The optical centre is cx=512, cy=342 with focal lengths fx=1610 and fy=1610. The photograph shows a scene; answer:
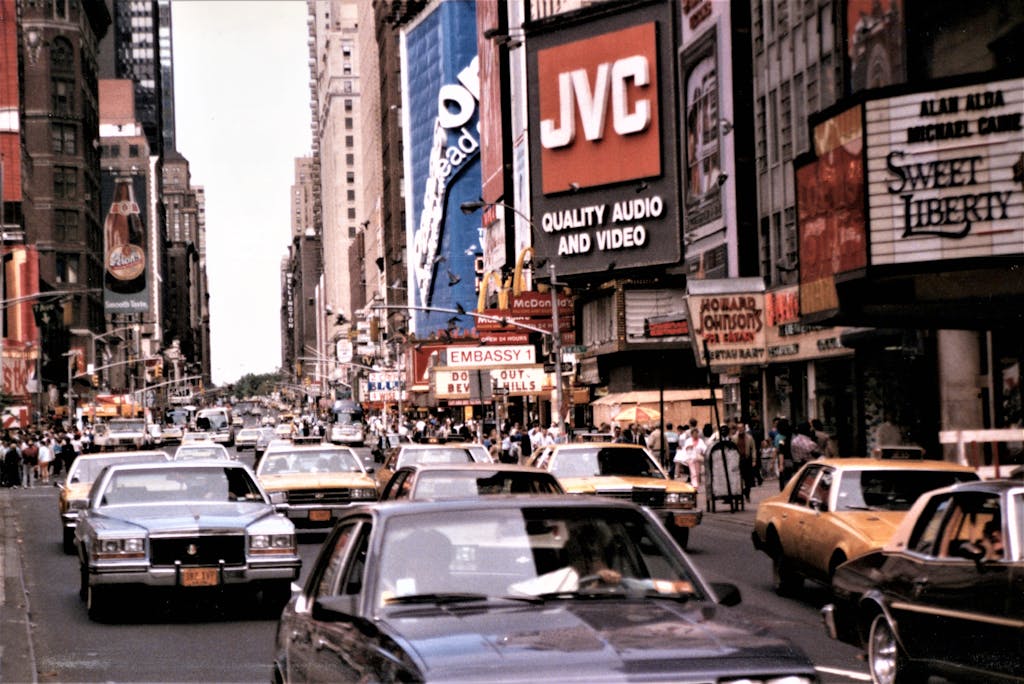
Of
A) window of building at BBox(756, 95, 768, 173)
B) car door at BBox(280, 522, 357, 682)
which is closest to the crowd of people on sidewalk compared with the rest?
window of building at BBox(756, 95, 768, 173)

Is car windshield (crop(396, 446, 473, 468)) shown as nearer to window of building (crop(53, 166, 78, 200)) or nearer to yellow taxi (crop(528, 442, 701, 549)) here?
yellow taxi (crop(528, 442, 701, 549))

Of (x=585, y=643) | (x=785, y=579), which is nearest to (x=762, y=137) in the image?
(x=785, y=579)

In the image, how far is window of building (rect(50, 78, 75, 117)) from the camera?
5728 inches

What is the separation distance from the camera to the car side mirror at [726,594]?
711cm

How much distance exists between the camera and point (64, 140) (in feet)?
485

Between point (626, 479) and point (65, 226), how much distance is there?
5138 inches

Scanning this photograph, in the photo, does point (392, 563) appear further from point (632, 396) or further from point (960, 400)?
point (632, 396)

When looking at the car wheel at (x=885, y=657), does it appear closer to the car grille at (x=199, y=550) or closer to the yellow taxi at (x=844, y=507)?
the yellow taxi at (x=844, y=507)

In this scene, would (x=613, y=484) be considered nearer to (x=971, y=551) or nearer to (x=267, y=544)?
(x=267, y=544)

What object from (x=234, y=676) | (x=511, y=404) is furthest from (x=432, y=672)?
(x=511, y=404)

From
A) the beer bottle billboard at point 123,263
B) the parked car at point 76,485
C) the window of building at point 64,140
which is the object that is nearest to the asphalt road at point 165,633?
the parked car at point 76,485

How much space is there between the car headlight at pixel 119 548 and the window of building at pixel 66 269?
135820 millimetres

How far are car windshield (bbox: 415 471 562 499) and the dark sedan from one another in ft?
22.9

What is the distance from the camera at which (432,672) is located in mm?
5781
